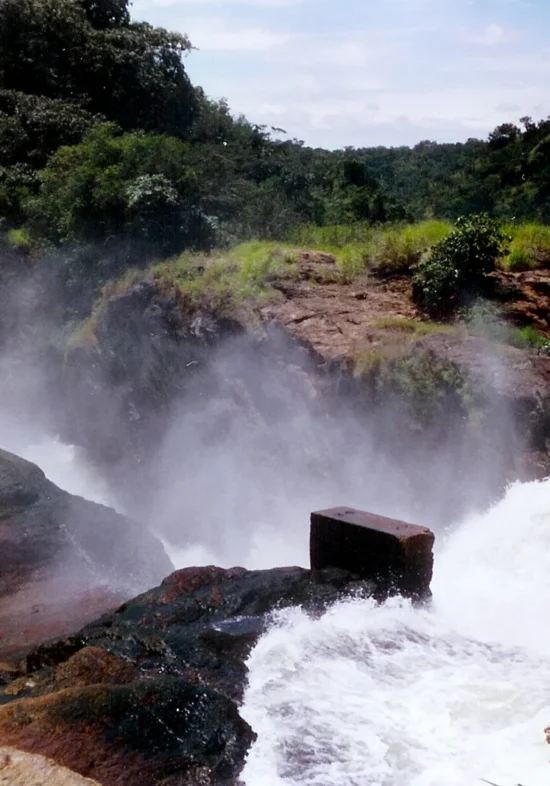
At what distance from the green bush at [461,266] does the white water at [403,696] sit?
18.7ft

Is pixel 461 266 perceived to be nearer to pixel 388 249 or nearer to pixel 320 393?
pixel 388 249

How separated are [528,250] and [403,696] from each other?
8.29m

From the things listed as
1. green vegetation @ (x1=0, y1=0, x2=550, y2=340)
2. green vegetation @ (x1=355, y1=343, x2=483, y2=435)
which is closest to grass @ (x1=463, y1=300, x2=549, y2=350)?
green vegetation @ (x1=0, y1=0, x2=550, y2=340)

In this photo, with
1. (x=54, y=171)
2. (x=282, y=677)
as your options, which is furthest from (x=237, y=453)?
(x=54, y=171)

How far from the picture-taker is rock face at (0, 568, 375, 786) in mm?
3598

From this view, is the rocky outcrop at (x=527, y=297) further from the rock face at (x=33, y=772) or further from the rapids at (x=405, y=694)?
the rock face at (x=33, y=772)

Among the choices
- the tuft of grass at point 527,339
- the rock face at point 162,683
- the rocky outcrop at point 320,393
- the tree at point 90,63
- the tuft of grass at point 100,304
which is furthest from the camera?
the tree at point 90,63

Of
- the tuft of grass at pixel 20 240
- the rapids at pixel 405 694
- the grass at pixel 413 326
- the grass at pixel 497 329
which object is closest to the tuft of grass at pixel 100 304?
the tuft of grass at pixel 20 240

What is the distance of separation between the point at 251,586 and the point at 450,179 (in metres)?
21.0

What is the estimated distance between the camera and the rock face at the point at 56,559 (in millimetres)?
6977

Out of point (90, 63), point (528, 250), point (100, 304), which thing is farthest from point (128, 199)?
point (90, 63)

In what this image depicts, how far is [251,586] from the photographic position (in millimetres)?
5473

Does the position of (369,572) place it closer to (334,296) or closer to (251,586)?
(251,586)

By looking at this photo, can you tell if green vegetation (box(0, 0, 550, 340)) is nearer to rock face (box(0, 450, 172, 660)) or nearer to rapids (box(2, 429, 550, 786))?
rock face (box(0, 450, 172, 660))
